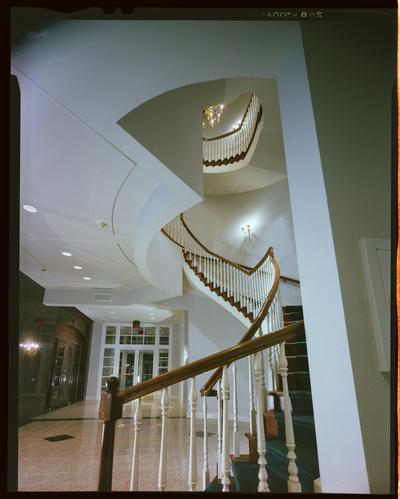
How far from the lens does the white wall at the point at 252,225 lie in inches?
228

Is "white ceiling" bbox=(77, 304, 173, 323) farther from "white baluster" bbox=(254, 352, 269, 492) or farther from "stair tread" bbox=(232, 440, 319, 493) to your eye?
"white baluster" bbox=(254, 352, 269, 492)

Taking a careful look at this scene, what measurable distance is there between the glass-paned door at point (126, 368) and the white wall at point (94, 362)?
84cm

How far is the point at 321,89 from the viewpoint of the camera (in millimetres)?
1106

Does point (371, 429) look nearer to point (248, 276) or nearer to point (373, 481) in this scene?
point (373, 481)

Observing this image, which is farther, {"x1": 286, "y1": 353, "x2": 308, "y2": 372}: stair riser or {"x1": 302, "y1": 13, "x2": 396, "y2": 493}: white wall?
{"x1": 286, "y1": 353, "x2": 308, "y2": 372}: stair riser

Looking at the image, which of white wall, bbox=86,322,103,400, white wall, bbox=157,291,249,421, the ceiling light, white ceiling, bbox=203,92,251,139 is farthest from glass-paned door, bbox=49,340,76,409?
white ceiling, bbox=203,92,251,139

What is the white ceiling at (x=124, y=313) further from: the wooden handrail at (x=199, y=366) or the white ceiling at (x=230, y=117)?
the wooden handrail at (x=199, y=366)

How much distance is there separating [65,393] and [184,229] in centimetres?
569

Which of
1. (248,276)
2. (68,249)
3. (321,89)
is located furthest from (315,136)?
(68,249)

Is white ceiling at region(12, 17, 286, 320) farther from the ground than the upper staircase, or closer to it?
farther from the ground

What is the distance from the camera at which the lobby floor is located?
85.1 inches

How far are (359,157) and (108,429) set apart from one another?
139 cm

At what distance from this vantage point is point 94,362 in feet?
31.2

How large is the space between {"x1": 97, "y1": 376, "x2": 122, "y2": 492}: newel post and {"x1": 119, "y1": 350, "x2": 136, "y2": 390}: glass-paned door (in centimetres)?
980
